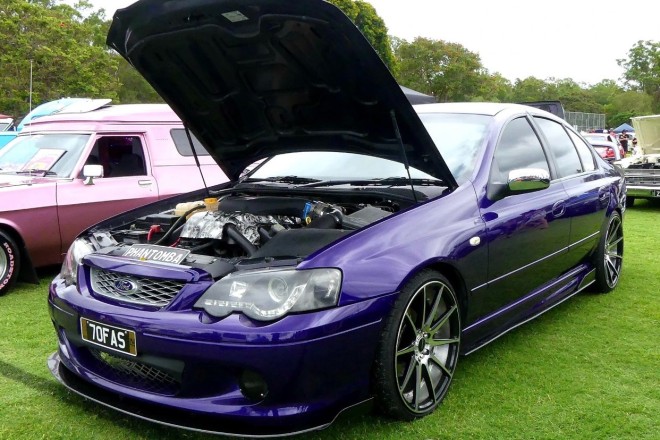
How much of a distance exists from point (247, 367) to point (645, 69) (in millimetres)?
77713

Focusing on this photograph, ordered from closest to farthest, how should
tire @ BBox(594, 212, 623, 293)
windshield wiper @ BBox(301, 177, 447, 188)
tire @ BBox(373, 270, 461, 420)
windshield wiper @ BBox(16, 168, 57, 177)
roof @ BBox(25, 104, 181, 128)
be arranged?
tire @ BBox(373, 270, 461, 420), windshield wiper @ BBox(301, 177, 447, 188), tire @ BBox(594, 212, 623, 293), windshield wiper @ BBox(16, 168, 57, 177), roof @ BBox(25, 104, 181, 128)

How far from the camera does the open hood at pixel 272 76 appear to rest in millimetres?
2686

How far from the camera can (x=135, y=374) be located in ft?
8.52

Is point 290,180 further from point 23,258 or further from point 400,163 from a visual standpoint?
point 23,258

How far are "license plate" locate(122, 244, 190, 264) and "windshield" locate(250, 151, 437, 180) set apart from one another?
133 centimetres

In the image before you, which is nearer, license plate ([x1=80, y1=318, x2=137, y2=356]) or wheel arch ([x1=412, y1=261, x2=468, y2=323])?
license plate ([x1=80, y1=318, x2=137, y2=356])

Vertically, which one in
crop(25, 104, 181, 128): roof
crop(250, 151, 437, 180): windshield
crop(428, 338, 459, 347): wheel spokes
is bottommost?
crop(428, 338, 459, 347): wheel spokes

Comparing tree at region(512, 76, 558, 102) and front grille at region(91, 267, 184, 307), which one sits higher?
tree at region(512, 76, 558, 102)

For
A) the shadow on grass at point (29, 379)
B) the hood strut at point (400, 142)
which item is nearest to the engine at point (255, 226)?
the hood strut at point (400, 142)

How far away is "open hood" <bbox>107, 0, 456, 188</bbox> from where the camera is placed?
269cm

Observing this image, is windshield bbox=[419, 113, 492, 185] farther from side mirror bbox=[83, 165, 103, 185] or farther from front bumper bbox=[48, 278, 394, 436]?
side mirror bbox=[83, 165, 103, 185]

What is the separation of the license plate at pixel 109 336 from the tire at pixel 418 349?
1037 mm

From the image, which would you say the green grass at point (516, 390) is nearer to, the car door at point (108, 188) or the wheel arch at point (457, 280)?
the wheel arch at point (457, 280)

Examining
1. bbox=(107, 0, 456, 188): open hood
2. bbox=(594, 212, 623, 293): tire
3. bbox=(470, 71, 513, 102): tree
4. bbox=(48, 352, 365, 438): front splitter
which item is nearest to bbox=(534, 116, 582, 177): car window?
bbox=(594, 212, 623, 293): tire
